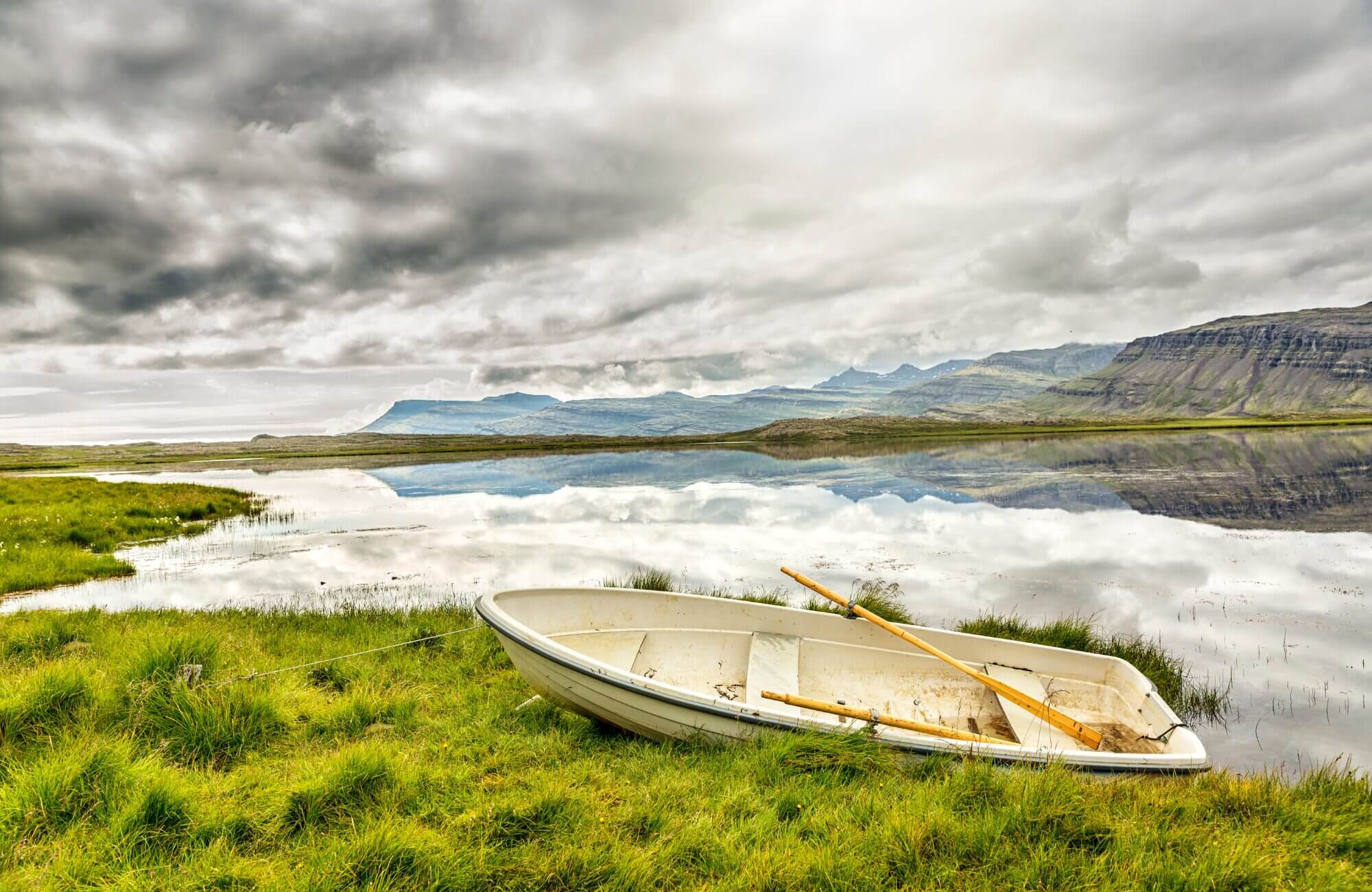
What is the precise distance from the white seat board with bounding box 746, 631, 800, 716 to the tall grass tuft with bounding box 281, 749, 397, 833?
4.36 m

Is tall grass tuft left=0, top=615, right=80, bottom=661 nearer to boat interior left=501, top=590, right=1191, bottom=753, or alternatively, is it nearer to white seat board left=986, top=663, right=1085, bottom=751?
boat interior left=501, top=590, right=1191, bottom=753

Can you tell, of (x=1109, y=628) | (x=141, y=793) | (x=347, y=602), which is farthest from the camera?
(x=347, y=602)

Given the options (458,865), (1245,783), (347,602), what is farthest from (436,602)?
(1245,783)

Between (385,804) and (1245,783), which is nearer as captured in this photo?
(385,804)

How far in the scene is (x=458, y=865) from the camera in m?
4.84

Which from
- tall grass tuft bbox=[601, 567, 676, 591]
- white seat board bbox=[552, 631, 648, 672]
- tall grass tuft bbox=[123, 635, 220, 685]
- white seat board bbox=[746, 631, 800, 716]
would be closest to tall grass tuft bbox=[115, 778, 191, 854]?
tall grass tuft bbox=[123, 635, 220, 685]

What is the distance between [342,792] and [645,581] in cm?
964

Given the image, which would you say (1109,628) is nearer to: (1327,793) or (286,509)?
(1327,793)

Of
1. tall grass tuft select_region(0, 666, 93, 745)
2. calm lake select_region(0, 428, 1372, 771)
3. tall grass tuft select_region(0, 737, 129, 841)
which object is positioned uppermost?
tall grass tuft select_region(0, 666, 93, 745)

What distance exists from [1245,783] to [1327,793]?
2.77 ft

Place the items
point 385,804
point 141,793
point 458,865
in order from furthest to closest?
point 385,804 → point 141,793 → point 458,865

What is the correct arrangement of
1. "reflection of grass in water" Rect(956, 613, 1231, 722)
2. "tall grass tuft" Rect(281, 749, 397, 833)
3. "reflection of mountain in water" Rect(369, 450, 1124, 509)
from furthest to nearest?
"reflection of mountain in water" Rect(369, 450, 1124, 509)
"reflection of grass in water" Rect(956, 613, 1231, 722)
"tall grass tuft" Rect(281, 749, 397, 833)

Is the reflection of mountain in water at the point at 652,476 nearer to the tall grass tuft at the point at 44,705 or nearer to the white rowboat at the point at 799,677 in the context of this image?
the white rowboat at the point at 799,677

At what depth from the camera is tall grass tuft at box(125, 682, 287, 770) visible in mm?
6695
